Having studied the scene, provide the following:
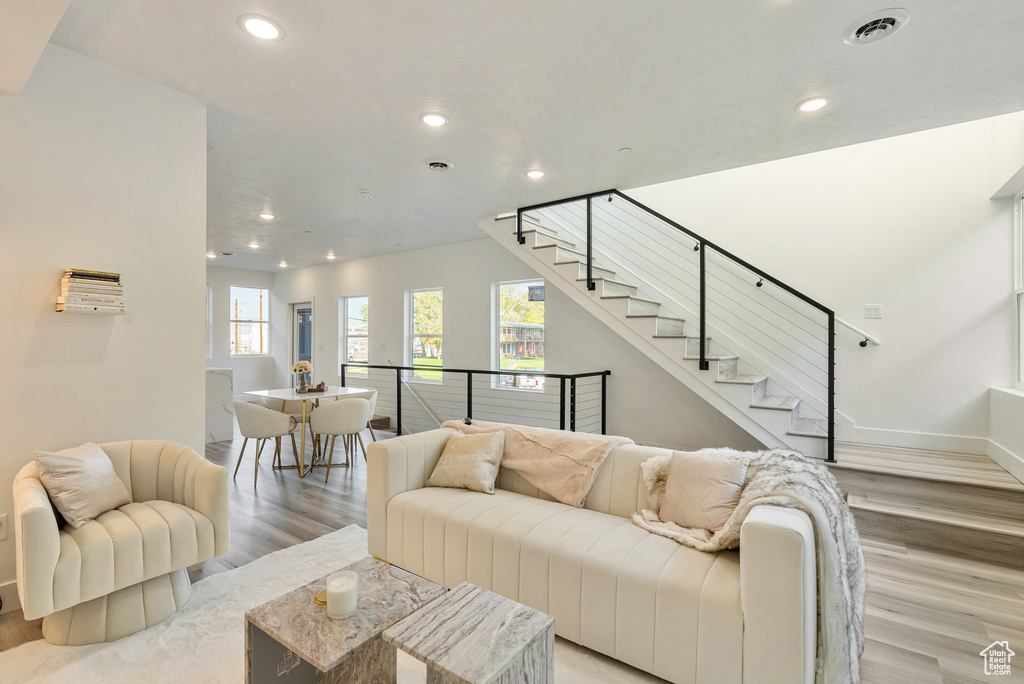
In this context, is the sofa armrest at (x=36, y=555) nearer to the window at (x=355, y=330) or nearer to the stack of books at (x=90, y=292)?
the stack of books at (x=90, y=292)

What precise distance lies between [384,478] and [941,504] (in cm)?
349

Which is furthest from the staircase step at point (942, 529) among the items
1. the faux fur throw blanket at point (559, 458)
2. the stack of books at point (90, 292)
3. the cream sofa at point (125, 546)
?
the stack of books at point (90, 292)

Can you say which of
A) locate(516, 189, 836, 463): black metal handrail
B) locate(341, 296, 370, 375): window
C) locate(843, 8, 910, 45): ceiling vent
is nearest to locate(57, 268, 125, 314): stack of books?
locate(516, 189, 836, 463): black metal handrail

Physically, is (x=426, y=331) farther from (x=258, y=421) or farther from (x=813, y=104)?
(x=813, y=104)

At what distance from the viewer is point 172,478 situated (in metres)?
2.35

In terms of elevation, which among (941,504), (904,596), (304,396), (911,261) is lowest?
(904,596)

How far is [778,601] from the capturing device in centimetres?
144

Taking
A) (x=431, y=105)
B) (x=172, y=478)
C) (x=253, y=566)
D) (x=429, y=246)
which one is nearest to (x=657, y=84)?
(x=431, y=105)

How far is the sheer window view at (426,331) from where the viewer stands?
6928 mm

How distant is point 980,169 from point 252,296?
34.0ft

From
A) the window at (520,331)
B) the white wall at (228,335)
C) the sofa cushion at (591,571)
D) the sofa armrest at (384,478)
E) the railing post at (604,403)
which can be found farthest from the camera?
the white wall at (228,335)

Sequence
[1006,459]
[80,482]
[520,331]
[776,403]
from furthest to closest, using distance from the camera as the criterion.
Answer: [520,331] < [776,403] < [1006,459] < [80,482]

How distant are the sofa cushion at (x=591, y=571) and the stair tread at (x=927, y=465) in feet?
7.30

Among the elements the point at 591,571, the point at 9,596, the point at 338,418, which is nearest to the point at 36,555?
the point at 9,596
